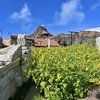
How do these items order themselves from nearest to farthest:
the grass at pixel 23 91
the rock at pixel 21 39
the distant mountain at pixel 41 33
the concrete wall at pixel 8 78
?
the concrete wall at pixel 8 78
the grass at pixel 23 91
the rock at pixel 21 39
the distant mountain at pixel 41 33

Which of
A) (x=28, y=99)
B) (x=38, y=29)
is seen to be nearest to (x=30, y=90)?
(x=28, y=99)

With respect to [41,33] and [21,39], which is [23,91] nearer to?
[21,39]

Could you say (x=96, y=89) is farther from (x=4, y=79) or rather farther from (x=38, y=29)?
(x=38, y=29)

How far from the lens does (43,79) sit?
2926 mm

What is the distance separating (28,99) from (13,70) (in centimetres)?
72

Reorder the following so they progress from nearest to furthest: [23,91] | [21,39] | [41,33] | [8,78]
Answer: [8,78] → [23,91] → [21,39] → [41,33]

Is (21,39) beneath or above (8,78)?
above

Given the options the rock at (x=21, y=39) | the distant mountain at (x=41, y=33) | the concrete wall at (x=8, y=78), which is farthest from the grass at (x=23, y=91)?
the distant mountain at (x=41, y=33)

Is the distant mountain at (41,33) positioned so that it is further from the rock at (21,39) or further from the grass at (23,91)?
the grass at (23,91)

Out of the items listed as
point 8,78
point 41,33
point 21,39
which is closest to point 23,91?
point 8,78

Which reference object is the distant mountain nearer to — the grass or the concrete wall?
the grass

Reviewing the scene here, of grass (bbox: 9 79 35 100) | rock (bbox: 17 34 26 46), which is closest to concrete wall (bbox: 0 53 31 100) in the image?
grass (bbox: 9 79 35 100)

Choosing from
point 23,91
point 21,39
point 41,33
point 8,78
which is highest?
point 41,33

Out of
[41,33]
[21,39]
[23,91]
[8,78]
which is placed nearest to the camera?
[8,78]
